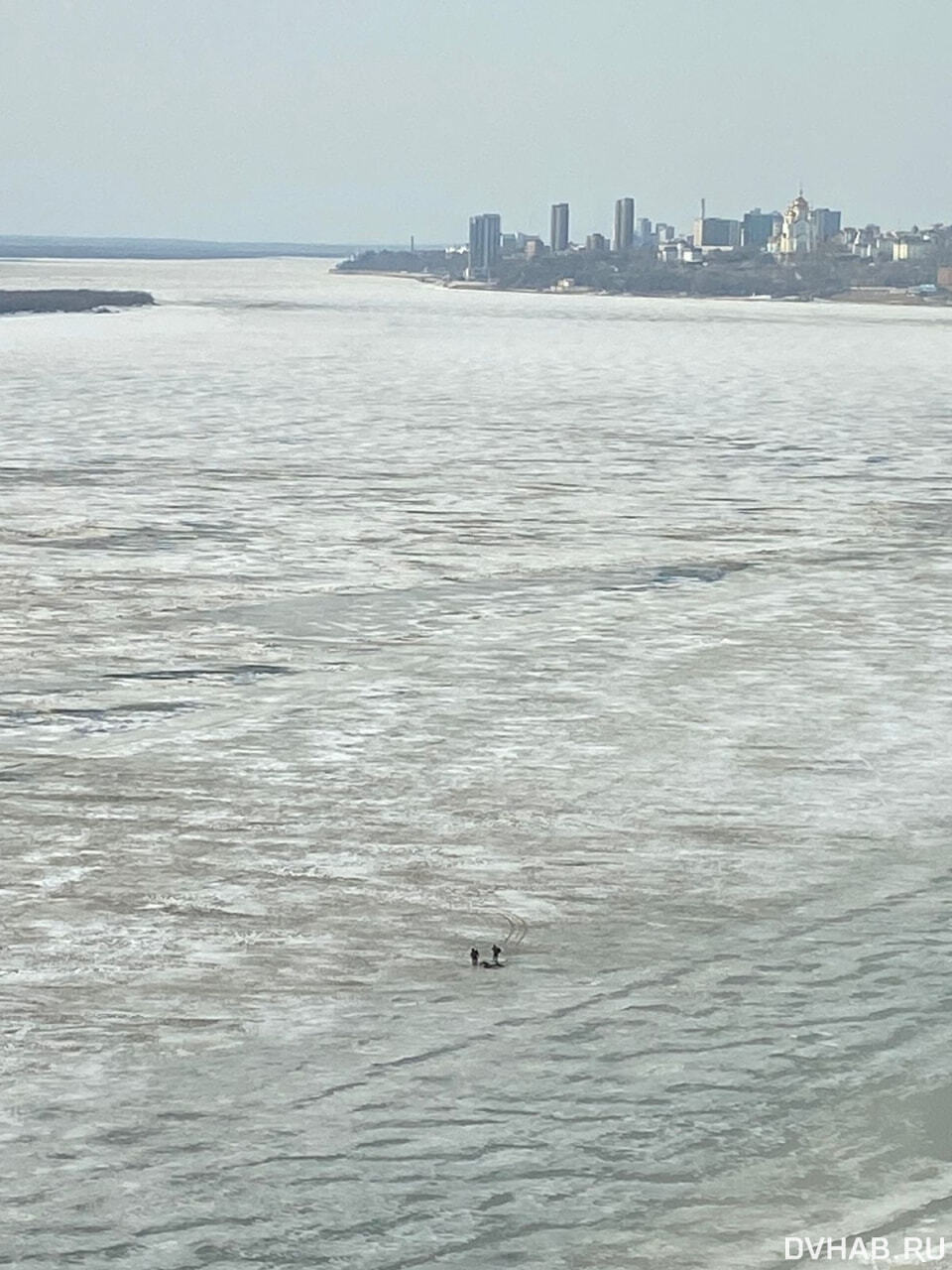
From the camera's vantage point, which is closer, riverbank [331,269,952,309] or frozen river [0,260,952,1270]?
frozen river [0,260,952,1270]

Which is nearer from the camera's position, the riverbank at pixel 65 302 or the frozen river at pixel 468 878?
the frozen river at pixel 468 878

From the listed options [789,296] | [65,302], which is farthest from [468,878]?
[789,296]

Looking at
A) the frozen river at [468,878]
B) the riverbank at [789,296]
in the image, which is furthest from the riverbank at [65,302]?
the riverbank at [789,296]

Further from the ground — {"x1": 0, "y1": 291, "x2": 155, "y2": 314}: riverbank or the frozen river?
{"x1": 0, "y1": 291, "x2": 155, "y2": 314}: riverbank

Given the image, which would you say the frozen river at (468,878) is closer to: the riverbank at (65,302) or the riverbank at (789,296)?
the riverbank at (65,302)

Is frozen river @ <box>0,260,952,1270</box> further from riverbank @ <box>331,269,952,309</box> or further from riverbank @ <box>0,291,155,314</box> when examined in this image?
riverbank @ <box>331,269,952,309</box>

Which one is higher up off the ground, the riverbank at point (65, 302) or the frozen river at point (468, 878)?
the riverbank at point (65, 302)

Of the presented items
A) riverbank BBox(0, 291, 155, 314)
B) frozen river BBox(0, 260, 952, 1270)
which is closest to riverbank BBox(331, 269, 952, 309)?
riverbank BBox(0, 291, 155, 314)
